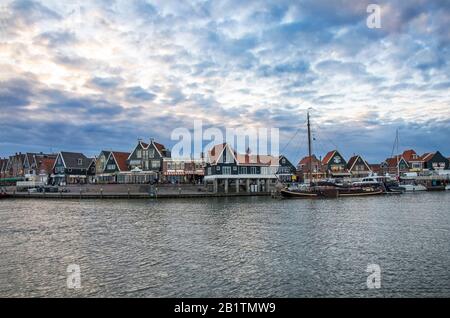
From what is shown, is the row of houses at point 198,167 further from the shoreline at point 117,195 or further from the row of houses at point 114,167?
the shoreline at point 117,195

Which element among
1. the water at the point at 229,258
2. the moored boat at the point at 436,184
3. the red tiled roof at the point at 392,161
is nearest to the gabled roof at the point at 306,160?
the red tiled roof at the point at 392,161

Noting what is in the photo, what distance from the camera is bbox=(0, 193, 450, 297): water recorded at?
16.3 meters

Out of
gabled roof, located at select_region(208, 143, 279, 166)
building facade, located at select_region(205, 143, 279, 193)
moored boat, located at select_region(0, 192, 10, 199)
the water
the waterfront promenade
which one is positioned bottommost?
the water

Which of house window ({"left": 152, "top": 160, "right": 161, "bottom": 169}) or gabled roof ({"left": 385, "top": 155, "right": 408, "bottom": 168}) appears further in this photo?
gabled roof ({"left": 385, "top": 155, "right": 408, "bottom": 168})

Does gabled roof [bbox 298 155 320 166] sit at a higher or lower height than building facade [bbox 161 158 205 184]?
higher

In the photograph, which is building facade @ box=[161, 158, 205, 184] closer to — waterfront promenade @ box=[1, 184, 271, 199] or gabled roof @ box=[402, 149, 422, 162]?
waterfront promenade @ box=[1, 184, 271, 199]

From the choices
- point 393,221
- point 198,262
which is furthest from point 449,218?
point 198,262

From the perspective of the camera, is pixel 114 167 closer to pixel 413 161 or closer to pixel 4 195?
pixel 4 195

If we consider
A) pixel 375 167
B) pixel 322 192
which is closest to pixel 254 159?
pixel 322 192

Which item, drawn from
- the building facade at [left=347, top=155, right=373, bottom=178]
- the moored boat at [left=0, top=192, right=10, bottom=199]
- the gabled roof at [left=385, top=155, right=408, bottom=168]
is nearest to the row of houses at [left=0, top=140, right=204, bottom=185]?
the moored boat at [left=0, top=192, right=10, bottom=199]

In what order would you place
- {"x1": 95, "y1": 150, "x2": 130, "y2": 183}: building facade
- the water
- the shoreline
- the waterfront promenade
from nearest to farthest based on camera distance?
the water → the shoreline → the waterfront promenade → {"x1": 95, "y1": 150, "x2": 130, "y2": 183}: building facade

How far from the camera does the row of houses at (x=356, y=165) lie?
125688 millimetres
